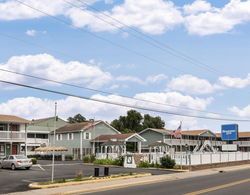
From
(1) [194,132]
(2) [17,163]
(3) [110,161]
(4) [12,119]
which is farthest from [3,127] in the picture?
(1) [194,132]

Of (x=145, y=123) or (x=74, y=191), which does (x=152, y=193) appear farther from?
(x=145, y=123)

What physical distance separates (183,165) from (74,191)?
23.3m

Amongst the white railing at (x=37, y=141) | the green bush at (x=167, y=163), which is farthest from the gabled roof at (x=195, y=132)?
the green bush at (x=167, y=163)

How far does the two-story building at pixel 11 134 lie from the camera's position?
60438 mm

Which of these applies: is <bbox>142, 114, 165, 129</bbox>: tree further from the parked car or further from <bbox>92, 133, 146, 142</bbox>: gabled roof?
the parked car

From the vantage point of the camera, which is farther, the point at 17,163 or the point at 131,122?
the point at 131,122

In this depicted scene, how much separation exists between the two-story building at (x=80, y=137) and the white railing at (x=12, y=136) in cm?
1723

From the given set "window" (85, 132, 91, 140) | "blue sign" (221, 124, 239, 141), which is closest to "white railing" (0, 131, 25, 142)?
"window" (85, 132, 91, 140)

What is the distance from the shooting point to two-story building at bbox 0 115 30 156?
6044 centimetres

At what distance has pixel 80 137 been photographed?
79.3 metres

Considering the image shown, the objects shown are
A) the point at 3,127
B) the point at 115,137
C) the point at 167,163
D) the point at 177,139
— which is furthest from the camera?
the point at 177,139

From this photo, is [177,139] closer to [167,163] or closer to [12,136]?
[12,136]

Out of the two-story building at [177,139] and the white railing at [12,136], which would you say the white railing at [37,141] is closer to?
the two-story building at [177,139]

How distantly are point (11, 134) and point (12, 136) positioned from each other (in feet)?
0.95
